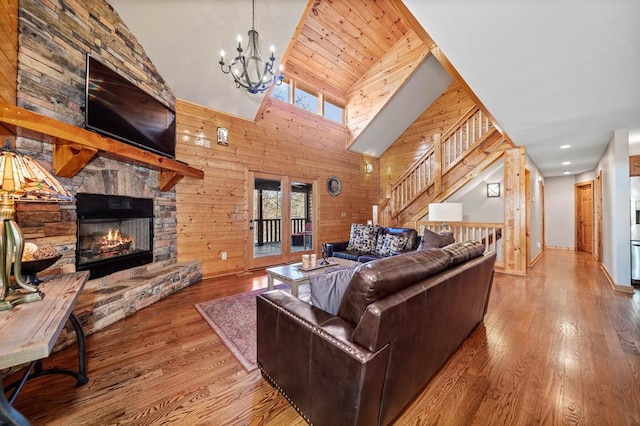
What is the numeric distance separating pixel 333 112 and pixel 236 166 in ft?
10.2

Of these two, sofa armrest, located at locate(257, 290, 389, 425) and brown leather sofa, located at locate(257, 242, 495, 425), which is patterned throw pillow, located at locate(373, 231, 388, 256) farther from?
sofa armrest, located at locate(257, 290, 389, 425)

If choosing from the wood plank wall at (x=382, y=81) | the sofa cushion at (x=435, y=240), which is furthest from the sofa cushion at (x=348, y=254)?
the wood plank wall at (x=382, y=81)

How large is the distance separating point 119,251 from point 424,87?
652 cm

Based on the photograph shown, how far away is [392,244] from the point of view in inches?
155

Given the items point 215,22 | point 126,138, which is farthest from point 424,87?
point 126,138

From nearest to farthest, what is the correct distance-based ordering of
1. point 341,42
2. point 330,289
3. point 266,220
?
point 330,289 → point 266,220 → point 341,42

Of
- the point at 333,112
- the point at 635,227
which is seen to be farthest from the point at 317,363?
the point at 333,112

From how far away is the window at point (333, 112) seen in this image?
622cm

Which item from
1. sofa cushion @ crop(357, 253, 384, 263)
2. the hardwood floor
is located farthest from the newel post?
the hardwood floor

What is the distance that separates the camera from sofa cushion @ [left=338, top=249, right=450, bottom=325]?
116 cm

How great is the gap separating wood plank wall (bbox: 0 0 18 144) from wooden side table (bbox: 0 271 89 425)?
1.42 metres

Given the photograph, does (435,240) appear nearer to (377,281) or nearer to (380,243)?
(380,243)

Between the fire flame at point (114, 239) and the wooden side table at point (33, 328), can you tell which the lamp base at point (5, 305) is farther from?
the fire flame at point (114, 239)

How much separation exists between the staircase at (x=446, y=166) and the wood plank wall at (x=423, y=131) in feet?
1.83
